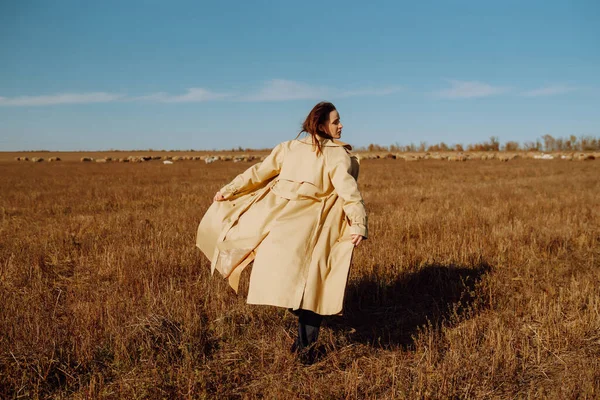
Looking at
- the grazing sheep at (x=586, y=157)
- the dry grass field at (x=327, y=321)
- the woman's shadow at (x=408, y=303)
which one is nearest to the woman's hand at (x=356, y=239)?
the dry grass field at (x=327, y=321)

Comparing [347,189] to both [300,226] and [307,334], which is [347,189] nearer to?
[300,226]

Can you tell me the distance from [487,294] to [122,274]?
4417mm

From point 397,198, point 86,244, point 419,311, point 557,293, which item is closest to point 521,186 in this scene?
point 397,198

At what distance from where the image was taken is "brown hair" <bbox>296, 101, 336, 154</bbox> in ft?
12.1

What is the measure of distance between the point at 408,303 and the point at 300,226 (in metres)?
2.36

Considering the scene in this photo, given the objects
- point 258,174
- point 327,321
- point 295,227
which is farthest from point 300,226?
point 327,321

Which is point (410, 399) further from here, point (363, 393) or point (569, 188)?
point (569, 188)

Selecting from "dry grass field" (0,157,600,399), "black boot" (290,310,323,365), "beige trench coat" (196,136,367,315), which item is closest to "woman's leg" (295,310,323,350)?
"black boot" (290,310,323,365)

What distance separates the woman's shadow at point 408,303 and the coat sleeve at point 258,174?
1.63 m

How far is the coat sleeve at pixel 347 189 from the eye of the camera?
3.29 metres

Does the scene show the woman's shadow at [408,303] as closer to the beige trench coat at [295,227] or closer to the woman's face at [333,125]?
the beige trench coat at [295,227]

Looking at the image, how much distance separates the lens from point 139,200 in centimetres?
1324

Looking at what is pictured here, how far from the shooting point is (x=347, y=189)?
3.39 m

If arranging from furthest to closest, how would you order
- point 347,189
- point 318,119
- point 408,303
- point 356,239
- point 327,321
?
point 408,303
point 327,321
point 318,119
point 347,189
point 356,239
